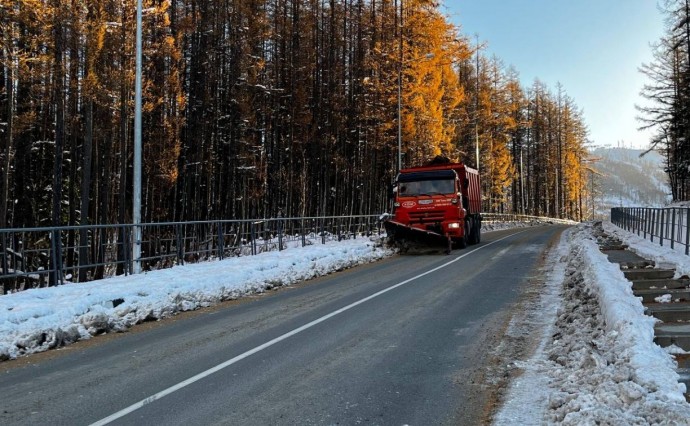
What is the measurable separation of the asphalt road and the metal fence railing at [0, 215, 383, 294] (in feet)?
10.5

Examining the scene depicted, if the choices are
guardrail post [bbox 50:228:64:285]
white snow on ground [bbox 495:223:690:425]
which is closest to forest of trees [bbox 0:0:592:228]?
guardrail post [bbox 50:228:64:285]

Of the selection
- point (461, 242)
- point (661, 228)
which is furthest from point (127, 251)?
point (661, 228)

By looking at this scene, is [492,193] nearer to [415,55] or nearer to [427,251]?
[415,55]

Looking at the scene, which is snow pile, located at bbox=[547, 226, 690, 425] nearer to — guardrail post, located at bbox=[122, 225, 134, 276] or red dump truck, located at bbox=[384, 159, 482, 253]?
guardrail post, located at bbox=[122, 225, 134, 276]

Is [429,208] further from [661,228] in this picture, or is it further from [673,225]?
[673,225]

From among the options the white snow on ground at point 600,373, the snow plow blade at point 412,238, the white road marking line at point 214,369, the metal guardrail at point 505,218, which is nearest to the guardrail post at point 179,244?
the white road marking line at point 214,369

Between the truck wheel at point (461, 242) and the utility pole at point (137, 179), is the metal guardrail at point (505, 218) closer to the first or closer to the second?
the truck wheel at point (461, 242)

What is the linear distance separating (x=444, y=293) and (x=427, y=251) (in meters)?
10.7

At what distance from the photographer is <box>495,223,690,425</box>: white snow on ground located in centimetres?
387

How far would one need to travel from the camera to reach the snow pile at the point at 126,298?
7859mm

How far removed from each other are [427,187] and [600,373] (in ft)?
53.3

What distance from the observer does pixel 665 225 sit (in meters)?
15.4

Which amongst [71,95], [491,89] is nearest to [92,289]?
[71,95]

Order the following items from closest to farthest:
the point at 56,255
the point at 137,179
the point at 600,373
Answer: the point at 600,373
the point at 56,255
the point at 137,179
